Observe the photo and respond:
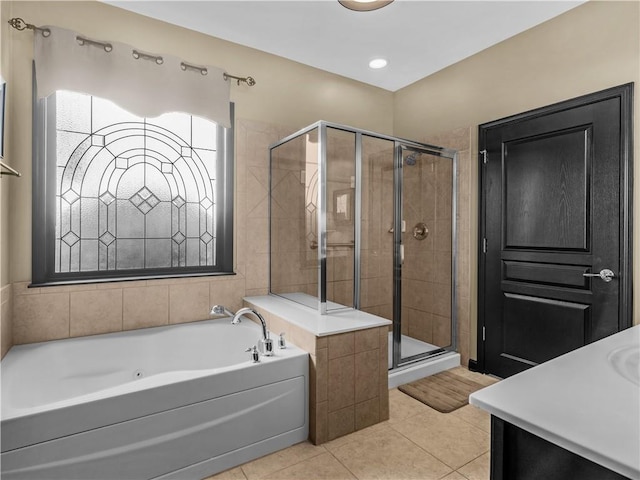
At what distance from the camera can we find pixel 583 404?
2.53 ft

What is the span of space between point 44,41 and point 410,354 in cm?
322

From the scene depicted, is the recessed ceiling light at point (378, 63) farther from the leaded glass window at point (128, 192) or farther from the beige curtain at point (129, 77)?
the leaded glass window at point (128, 192)

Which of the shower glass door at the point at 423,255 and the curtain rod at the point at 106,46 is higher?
the curtain rod at the point at 106,46

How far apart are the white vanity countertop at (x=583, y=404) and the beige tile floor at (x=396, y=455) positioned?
1114 millimetres

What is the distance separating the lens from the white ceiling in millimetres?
2391

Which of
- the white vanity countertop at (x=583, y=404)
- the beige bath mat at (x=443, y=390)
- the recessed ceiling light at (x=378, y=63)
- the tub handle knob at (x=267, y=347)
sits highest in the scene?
the recessed ceiling light at (x=378, y=63)

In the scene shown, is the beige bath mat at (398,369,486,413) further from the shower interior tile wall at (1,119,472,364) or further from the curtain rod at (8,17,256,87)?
the curtain rod at (8,17,256,87)

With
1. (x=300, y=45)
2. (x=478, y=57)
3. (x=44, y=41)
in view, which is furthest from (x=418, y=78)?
(x=44, y=41)

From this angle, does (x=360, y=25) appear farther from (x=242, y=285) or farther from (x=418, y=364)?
(x=418, y=364)

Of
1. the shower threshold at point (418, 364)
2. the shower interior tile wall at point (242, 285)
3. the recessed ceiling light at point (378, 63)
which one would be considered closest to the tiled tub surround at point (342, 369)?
the shower interior tile wall at point (242, 285)

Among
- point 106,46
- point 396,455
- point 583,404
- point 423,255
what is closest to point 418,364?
point 423,255

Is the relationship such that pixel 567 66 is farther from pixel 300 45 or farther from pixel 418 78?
pixel 300 45

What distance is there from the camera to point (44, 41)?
2.20 metres

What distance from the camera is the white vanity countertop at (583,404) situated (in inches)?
24.7
